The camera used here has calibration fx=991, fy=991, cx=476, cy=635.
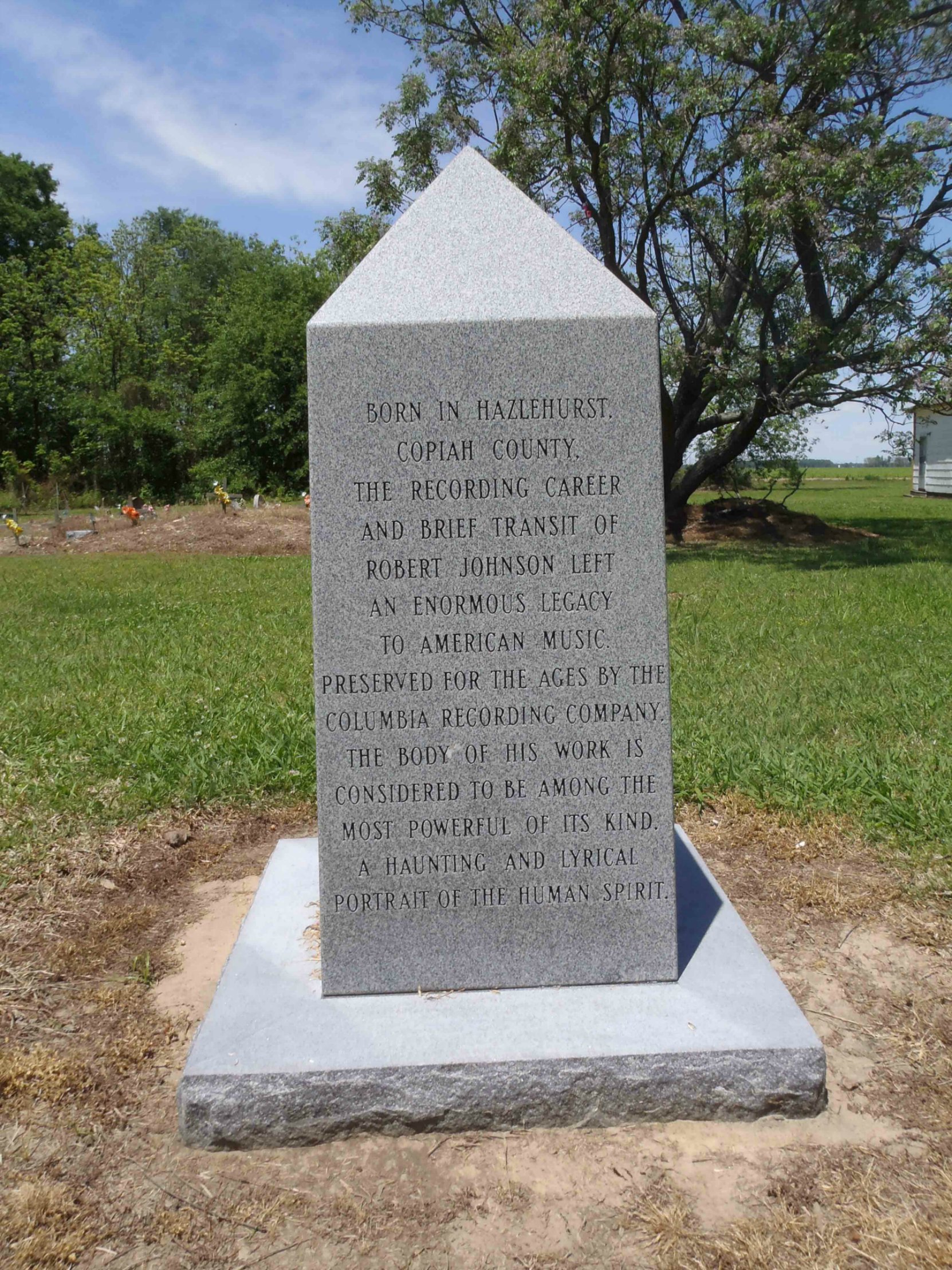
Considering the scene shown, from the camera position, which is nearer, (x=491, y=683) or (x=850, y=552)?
(x=491, y=683)

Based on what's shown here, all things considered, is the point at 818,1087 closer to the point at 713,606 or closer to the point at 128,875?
the point at 128,875

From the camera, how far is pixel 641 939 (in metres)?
2.67

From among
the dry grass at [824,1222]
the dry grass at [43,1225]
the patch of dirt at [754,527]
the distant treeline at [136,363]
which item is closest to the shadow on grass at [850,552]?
the patch of dirt at [754,527]

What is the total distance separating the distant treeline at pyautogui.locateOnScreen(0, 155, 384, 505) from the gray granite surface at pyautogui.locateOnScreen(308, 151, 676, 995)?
30.0 m

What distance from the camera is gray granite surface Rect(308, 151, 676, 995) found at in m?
2.50

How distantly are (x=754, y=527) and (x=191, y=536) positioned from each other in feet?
34.7

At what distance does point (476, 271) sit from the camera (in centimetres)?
253

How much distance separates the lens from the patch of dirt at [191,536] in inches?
705

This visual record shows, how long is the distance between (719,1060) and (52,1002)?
6.12 feet

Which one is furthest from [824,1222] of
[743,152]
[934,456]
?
[934,456]

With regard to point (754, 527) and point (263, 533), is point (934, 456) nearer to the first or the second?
point (754, 527)

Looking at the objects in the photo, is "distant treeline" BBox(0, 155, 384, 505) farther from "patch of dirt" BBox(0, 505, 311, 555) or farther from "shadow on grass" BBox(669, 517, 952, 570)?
"shadow on grass" BBox(669, 517, 952, 570)

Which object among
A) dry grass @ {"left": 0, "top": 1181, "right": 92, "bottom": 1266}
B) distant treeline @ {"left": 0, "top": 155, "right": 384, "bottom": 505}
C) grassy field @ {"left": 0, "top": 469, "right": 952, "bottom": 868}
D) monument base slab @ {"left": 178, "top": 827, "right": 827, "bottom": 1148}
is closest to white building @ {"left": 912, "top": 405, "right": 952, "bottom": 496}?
distant treeline @ {"left": 0, "top": 155, "right": 384, "bottom": 505}

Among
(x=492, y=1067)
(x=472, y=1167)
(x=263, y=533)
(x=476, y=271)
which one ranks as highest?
(x=476, y=271)
